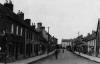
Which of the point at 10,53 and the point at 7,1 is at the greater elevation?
the point at 7,1

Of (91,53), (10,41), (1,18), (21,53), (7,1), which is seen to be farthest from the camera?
(91,53)

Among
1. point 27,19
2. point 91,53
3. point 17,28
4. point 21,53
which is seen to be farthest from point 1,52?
point 91,53

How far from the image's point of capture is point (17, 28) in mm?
34438

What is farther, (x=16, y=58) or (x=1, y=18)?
(x=16, y=58)

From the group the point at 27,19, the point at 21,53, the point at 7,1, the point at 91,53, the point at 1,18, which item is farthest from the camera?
the point at 91,53

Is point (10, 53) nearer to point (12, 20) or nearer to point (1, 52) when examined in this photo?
point (1, 52)

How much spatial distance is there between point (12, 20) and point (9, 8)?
12.1 ft

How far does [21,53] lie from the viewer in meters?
37.4

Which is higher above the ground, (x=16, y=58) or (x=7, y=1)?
(x=7, y=1)

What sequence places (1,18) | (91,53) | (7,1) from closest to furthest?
(1,18) → (7,1) → (91,53)

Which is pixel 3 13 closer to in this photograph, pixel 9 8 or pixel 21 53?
pixel 9 8

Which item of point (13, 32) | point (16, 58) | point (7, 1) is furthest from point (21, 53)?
point (7, 1)

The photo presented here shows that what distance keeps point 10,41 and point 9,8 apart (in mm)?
6199

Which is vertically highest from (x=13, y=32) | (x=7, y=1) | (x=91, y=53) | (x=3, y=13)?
(x=7, y=1)
